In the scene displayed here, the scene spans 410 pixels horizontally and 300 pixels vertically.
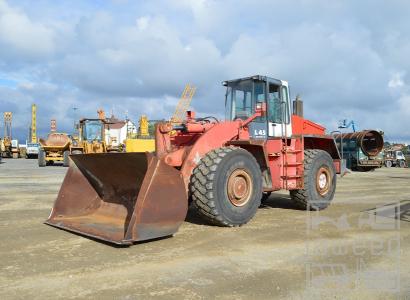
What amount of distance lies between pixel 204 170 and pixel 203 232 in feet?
3.03

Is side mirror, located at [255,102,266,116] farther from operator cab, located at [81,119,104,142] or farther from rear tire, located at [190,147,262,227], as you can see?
operator cab, located at [81,119,104,142]

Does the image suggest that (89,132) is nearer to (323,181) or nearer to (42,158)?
(42,158)

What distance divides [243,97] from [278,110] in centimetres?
75

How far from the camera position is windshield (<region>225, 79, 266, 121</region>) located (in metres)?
8.73

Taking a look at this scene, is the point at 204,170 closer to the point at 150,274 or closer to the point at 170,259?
the point at 170,259

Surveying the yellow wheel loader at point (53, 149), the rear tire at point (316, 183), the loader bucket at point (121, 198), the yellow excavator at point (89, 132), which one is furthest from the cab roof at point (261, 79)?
the yellow wheel loader at point (53, 149)

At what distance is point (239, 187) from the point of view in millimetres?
7125

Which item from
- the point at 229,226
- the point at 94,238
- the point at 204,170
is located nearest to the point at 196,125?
the point at 204,170

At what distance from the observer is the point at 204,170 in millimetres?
Answer: 6629

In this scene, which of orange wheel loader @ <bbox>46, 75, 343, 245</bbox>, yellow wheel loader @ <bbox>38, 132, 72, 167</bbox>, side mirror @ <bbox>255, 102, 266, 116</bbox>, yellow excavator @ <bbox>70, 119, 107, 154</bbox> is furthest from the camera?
yellow wheel loader @ <bbox>38, 132, 72, 167</bbox>

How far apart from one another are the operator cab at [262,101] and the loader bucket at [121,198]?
107 inches

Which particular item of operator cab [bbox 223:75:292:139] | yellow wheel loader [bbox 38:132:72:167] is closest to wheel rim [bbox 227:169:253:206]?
operator cab [bbox 223:75:292:139]

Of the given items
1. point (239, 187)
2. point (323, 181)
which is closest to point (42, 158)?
point (323, 181)

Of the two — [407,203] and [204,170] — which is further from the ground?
[204,170]
